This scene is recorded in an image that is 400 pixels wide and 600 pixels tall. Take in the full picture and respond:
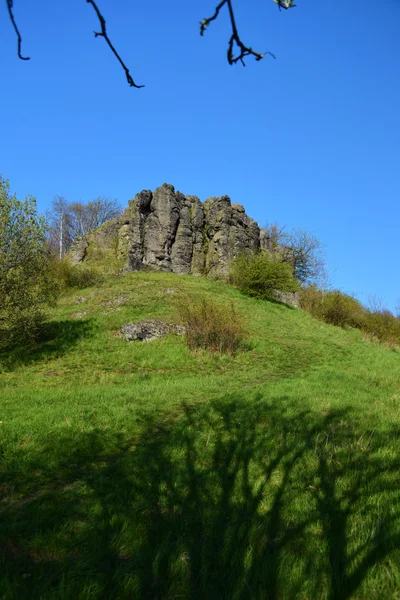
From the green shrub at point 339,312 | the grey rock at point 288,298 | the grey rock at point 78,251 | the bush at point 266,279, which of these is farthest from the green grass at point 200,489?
the grey rock at point 78,251

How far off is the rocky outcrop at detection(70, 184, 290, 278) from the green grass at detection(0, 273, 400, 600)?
32.5 meters

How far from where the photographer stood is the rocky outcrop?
44.4m

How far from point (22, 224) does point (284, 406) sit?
44.4ft

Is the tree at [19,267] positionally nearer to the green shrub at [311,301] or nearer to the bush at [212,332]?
the bush at [212,332]

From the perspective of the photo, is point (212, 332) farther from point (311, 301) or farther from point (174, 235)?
point (174, 235)

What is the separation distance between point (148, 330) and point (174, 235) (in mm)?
28002

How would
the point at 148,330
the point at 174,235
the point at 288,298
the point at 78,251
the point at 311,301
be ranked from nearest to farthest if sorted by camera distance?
the point at 148,330 < the point at 288,298 < the point at 311,301 < the point at 78,251 < the point at 174,235

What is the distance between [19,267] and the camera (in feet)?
49.8

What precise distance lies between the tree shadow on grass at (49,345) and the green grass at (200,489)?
3.60 metres

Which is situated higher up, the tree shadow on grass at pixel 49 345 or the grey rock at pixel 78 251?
the grey rock at pixel 78 251

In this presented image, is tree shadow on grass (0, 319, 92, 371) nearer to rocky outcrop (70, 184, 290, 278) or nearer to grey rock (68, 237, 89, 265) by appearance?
rocky outcrop (70, 184, 290, 278)

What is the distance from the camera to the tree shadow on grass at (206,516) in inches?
127

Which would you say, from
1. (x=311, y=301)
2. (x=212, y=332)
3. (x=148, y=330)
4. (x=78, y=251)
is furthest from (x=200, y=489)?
(x=78, y=251)

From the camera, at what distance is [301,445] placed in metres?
6.39
